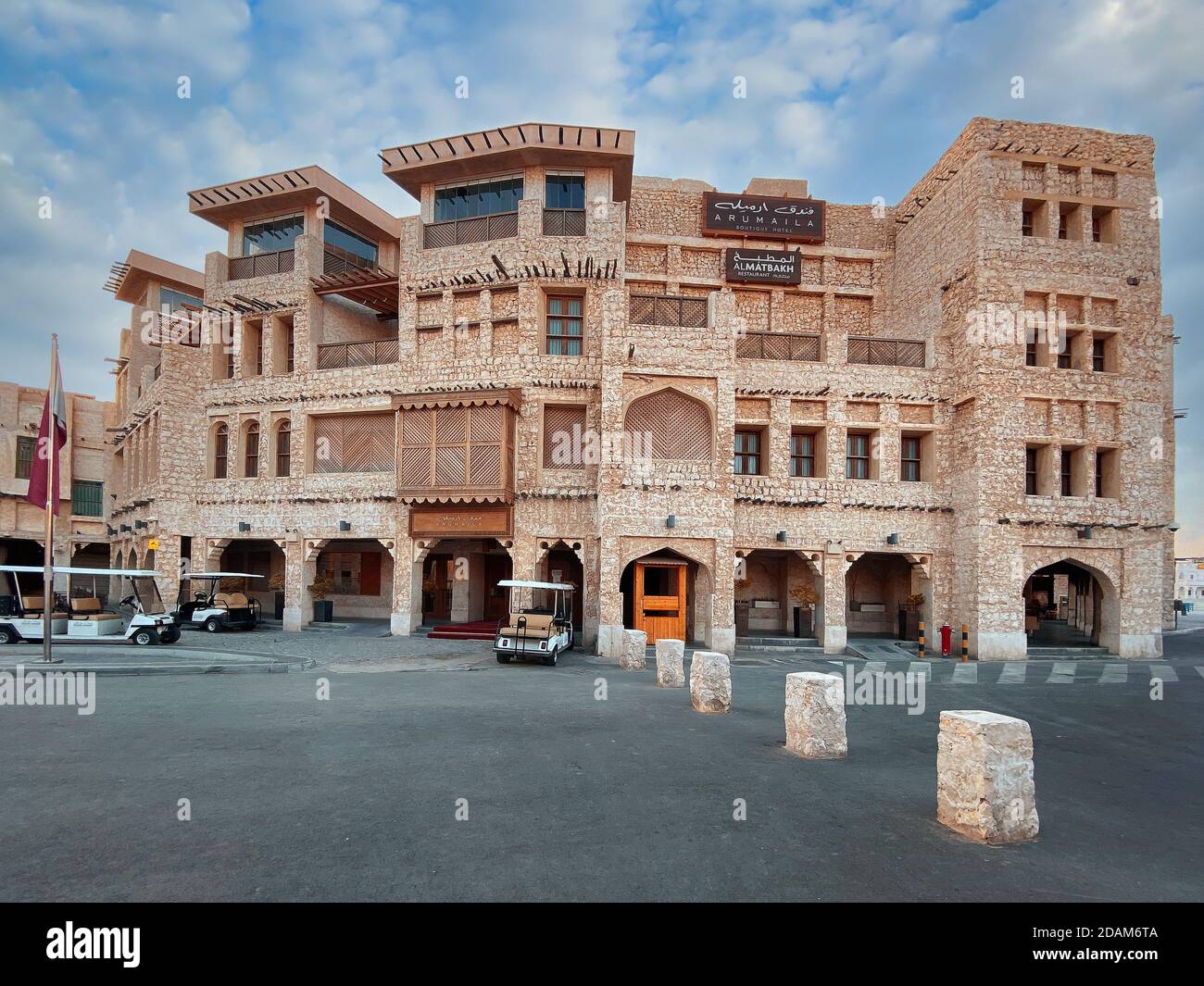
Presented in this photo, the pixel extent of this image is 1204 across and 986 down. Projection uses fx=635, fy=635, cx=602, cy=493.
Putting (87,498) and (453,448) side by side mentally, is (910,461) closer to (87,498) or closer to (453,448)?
(453,448)

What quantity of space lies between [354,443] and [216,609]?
24.1ft

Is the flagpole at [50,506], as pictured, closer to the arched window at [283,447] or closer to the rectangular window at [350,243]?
the arched window at [283,447]

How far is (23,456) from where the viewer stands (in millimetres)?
33219

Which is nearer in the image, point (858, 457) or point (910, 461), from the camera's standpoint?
point (858, 457)

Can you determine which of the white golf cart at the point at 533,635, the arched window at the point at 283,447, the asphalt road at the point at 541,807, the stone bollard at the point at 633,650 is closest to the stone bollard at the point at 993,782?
the asphalt road at the point at 541,807

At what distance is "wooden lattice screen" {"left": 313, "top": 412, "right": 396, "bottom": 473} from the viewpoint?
23.3m

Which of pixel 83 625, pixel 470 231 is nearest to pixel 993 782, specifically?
pixel 83 625

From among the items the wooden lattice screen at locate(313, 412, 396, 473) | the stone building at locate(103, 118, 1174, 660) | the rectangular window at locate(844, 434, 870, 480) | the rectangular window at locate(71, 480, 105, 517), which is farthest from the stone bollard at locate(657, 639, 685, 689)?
the rectangular window at locate(71, 480, 105, 517)

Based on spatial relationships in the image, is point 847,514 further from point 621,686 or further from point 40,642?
point 40,642

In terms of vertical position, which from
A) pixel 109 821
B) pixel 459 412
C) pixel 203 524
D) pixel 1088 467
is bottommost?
pixel 109 821
